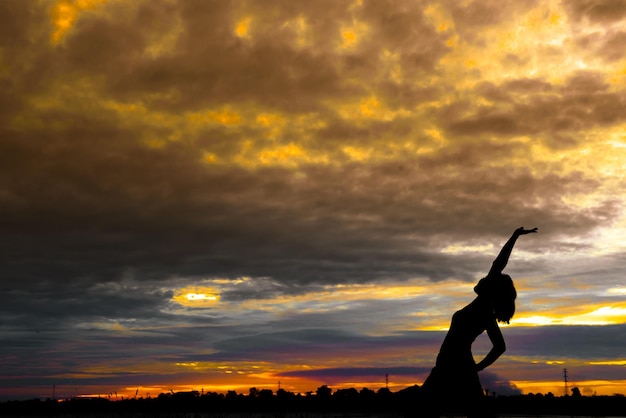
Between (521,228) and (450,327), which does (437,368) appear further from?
(521,228)

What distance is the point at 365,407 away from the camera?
422 feet

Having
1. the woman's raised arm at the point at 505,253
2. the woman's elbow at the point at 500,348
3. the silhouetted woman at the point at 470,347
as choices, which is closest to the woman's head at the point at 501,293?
the silhouetted woman at the point at 470,347

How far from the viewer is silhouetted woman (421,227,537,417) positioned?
898 cm

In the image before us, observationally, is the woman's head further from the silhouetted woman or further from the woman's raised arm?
the woman's raised arm

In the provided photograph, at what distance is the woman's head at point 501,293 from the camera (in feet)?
29.3

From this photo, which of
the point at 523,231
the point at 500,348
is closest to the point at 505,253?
the point at 523,231

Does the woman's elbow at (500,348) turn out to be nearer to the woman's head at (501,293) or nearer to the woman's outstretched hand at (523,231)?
the woman's head at (501,293)

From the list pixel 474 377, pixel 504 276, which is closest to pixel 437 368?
pixel 474 377

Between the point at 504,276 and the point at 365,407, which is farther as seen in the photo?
the point at 365,407

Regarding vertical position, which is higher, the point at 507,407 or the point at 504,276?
the point at 504,276

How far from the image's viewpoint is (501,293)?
898 centimetres

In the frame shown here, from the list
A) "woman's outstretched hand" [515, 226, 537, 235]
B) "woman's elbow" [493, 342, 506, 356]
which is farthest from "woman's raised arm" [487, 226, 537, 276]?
"woman's elbow" [493, 342, 506, 356]

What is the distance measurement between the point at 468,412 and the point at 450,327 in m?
1.15

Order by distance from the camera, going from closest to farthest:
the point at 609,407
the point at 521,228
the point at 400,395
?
1. the point at 521,228
2. the point at 400,395
3. the point at 609,407
